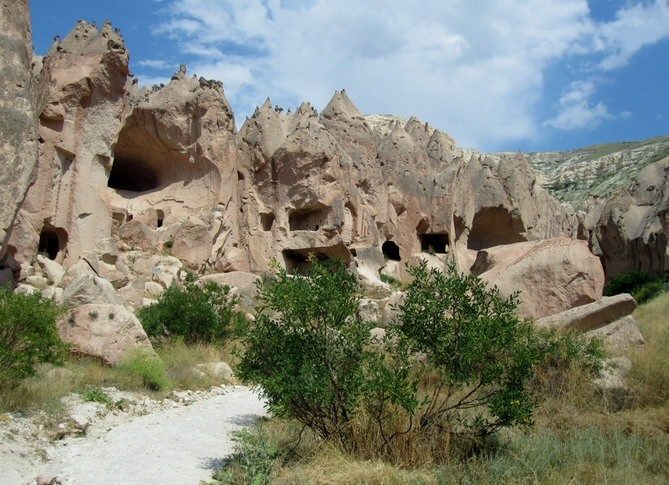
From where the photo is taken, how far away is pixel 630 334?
9.53 m

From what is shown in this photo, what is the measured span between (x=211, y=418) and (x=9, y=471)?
2674 mm

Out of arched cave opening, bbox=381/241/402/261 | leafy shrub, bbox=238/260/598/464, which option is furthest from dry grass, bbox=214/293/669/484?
arched cave opening, bbox=381/241/402/261

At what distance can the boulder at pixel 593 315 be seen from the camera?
9758 mm

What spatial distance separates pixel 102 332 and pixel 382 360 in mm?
5171

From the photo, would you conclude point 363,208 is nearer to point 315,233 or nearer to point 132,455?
point 315,233

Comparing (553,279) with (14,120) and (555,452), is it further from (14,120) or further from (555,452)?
(14,120)

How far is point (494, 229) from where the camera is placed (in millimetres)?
35125

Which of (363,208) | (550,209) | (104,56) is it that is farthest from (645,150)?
(104,56)

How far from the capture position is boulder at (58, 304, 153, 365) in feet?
30.8

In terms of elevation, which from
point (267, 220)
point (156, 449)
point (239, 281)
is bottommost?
point (156, 449)

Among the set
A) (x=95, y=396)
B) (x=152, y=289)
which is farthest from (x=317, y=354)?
(x=152, y=289)

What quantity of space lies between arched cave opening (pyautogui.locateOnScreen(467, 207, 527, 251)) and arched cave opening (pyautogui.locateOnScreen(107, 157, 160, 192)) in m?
16.3

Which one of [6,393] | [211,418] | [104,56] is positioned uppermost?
[104,56]

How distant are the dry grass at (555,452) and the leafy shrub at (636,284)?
10759 mm
